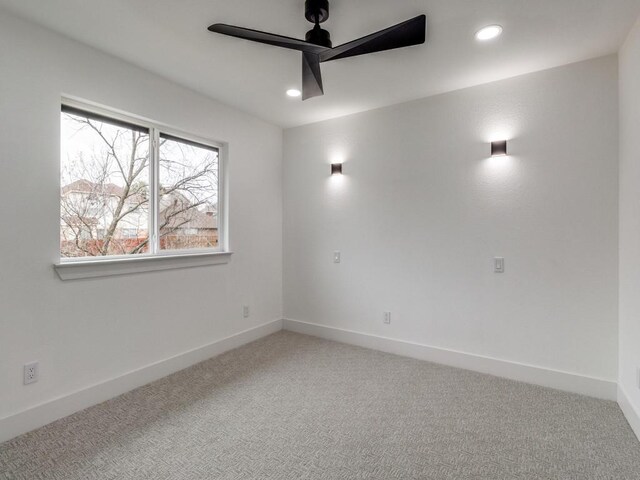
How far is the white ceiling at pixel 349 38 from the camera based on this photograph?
1.91m

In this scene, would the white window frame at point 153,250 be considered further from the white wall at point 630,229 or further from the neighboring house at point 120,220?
the white wall at point 630,229

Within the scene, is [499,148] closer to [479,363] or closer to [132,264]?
[479,363]

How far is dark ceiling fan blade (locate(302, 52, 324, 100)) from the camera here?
6.56 ft

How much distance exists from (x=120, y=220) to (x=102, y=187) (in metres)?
0.28

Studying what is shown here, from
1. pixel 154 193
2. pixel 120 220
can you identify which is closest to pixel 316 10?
pixel 154 193

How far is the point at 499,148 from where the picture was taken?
108 inches

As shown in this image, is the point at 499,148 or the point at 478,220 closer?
the point at 499,148

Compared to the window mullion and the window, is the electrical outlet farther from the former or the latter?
the window mullion

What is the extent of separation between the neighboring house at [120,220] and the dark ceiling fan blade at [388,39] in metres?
1.91

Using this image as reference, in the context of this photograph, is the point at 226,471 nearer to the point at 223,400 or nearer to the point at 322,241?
the point at 223,400

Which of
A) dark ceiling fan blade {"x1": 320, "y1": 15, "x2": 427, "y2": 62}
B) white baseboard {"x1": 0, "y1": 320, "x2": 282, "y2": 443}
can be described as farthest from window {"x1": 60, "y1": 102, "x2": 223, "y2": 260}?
dark ceiling fan blade {"x1": 320, "y1": 15, "x2": 427, "y2": 62}

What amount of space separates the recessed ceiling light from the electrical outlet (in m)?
3.54

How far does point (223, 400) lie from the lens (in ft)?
8.00

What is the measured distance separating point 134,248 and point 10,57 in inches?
56.2
